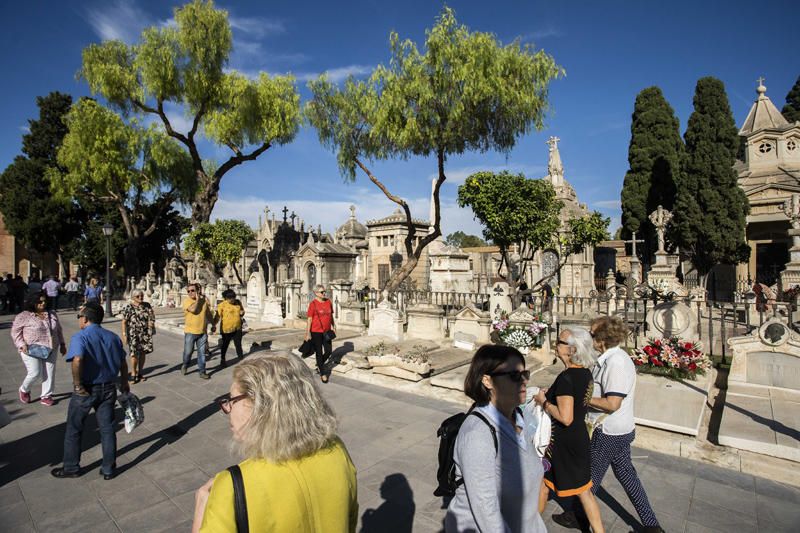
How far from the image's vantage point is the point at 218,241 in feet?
80.8

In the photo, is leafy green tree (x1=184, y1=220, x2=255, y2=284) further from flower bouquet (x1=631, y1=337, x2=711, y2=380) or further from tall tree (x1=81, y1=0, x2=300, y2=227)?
flower bouquet (x1=631, y1=337, x2=711, y2=380)

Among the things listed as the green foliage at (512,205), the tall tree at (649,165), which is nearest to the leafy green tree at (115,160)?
the green foliage at (512,205)

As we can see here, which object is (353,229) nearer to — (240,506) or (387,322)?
(387,322)

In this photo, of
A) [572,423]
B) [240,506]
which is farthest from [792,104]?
[240,506]

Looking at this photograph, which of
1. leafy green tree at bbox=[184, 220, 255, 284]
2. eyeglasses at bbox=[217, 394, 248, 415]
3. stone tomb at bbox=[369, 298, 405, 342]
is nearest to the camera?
eyeglasses at bbox=[217, 394, 248, 415]

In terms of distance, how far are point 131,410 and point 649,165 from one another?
31.7 meters

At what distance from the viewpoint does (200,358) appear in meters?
8.28

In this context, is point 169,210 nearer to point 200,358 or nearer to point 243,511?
point 200,358

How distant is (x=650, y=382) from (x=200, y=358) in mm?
7891

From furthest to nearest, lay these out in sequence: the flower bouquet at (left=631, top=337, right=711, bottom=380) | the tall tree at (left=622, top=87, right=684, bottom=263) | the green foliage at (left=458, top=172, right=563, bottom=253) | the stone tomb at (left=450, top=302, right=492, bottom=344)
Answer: the tall tree at (left=622, top=87, right=684, bottom=263), the green foliage at (left=458, top=172, right=563, bottom=253), the stone tomb at (left=450, top=302, right=492, bottom=344), the flower bouquet at (left=631, top=337, right=711, bottom=380)

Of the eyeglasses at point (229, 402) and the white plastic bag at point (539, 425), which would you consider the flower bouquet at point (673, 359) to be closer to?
the white plastic bag at point (539, 425)

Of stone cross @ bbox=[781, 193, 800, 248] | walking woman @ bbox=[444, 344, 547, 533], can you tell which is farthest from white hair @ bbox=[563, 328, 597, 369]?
stone cross @ bbox=[781, 193, 800, 248]

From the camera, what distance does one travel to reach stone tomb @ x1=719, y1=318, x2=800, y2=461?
4.91 m

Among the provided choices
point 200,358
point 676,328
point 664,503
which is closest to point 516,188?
point 676,328
